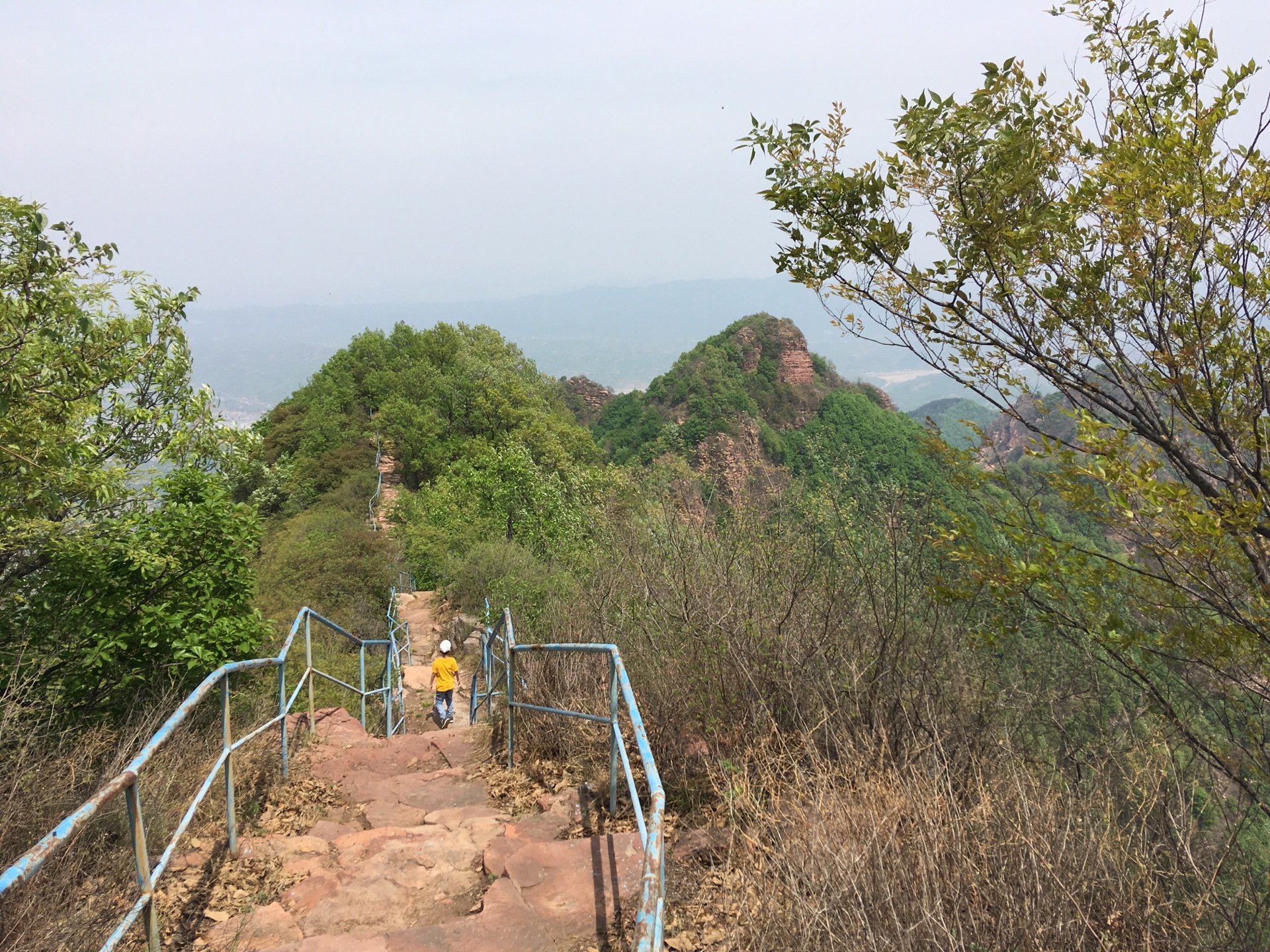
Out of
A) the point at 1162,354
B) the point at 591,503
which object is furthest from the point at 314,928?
the point at 591,503

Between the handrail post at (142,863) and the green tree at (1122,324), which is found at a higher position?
the green tree at (1122,324)

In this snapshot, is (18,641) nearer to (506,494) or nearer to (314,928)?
(314,928)

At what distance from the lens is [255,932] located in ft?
10.4

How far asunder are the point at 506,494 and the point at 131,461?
18269 mm

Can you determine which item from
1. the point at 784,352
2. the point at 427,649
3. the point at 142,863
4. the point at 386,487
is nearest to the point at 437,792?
the point at 142,863

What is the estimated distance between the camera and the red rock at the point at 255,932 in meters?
3.10

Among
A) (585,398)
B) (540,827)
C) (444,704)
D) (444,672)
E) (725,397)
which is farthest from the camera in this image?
(585,398)

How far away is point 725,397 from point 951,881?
68604 mm

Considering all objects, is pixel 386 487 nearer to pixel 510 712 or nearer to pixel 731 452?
pixel 510 712

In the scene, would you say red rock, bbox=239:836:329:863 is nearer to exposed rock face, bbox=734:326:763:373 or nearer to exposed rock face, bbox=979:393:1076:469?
exposed rock face, bbox=979:393:1076:469

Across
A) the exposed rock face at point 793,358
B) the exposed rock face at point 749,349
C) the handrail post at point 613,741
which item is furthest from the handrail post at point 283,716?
the exposed rock face at point 793,358

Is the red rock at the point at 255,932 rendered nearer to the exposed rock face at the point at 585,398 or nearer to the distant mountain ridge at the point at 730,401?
the distant mountain ridge at the point at 730,401

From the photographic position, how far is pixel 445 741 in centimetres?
700

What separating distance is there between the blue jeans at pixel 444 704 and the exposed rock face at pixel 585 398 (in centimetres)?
7269
